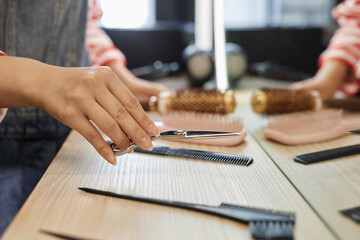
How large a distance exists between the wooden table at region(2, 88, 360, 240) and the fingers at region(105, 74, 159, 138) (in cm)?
6

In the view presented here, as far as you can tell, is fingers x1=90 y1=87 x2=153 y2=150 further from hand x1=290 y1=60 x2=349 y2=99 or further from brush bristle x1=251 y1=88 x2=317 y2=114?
hand x1=290 y1=60 x2=349 y2=99

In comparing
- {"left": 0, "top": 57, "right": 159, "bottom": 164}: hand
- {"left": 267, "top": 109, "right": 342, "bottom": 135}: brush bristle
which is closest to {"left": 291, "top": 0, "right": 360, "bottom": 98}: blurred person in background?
{"left": 267, "top": 109, "right": 342, "bottom": 135}: brush bristle

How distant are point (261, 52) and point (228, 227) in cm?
109

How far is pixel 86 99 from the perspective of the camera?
0.42 m

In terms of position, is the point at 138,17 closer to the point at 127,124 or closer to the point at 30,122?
the point at 30,122

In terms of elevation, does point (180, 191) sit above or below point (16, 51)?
below

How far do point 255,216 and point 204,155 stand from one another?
184 millimetres

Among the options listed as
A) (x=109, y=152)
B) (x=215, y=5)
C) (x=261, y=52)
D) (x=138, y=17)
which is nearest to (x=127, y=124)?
(x=109, y=152)

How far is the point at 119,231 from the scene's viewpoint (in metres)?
0.31

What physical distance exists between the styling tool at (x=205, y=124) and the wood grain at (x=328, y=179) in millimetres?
47

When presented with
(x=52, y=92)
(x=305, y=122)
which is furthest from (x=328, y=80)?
(x=52, y=92)

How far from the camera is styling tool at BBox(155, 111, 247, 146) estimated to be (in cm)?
56

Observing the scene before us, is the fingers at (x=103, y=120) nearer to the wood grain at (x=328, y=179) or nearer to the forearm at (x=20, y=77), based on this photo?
the forearm at (x=20, y=77)

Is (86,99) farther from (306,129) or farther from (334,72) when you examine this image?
(334,72)
